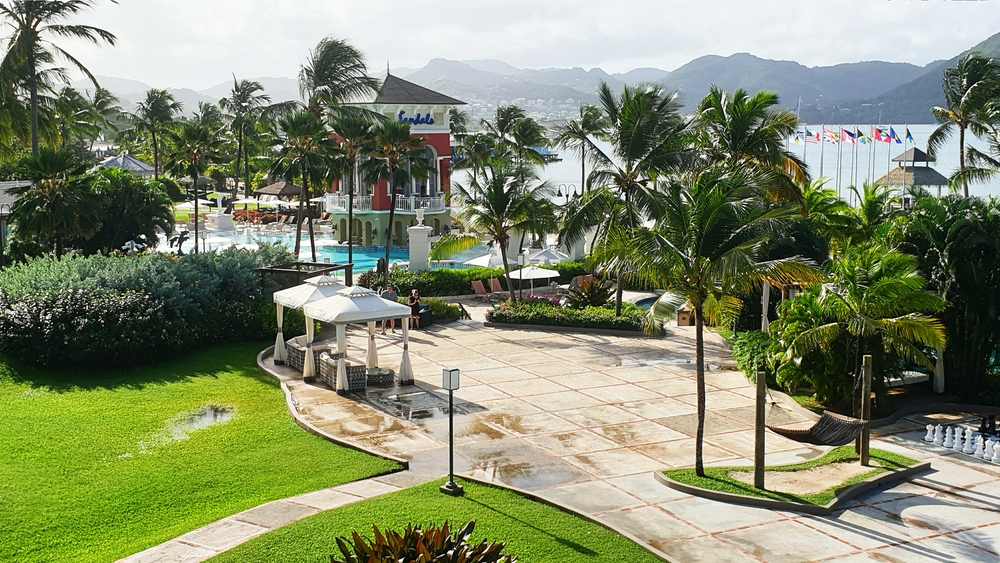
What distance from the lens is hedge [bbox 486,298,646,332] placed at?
26219 millimetres

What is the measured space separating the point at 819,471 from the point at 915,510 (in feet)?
5.97

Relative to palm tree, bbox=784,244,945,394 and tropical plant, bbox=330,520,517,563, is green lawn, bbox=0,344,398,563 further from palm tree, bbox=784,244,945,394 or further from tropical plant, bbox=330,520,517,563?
palm tree, bbox=784,244,945,394

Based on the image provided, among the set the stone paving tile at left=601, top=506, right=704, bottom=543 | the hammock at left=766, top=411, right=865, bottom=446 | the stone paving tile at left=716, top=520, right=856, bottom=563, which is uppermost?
the hammock at left=766, top=411, right=865, bottom=446

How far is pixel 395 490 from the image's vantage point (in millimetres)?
13094

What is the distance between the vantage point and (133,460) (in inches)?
565

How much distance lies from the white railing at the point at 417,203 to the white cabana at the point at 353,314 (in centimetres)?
3192

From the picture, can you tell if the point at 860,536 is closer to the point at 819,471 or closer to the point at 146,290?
the point at 819,471

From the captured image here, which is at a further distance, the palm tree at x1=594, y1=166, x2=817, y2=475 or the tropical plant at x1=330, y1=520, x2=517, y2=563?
the palm tree at x1=594, y1=166, x2=817, y2=475

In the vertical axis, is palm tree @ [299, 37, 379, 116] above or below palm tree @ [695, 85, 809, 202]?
above

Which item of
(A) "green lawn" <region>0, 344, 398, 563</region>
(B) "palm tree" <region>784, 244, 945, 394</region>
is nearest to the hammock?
(B) "palm tree" <region>784, 244, 945, 394</region>

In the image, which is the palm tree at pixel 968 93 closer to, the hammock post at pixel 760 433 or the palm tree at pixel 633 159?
the palm tree at pixel 633 159

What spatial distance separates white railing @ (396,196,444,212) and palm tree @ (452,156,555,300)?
2278 cm

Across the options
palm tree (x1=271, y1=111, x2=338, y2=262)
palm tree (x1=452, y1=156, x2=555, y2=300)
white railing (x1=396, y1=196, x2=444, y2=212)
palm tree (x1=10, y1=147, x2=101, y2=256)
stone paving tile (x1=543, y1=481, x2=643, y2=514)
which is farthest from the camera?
white railing (x1=396, y1=196, x2=444, y2=212)

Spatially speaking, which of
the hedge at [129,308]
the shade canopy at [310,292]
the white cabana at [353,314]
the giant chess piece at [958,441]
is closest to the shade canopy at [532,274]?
the hedge at [129,308]
